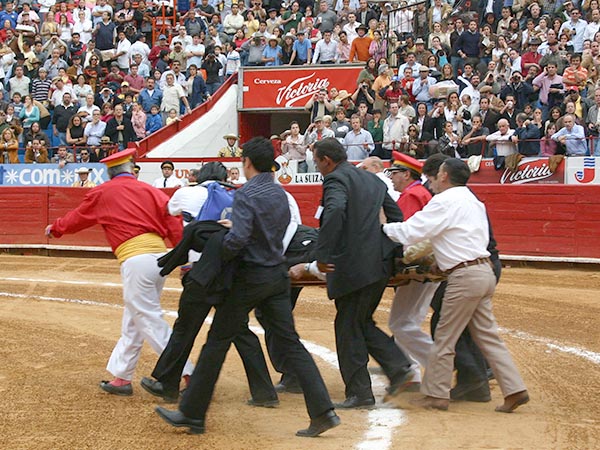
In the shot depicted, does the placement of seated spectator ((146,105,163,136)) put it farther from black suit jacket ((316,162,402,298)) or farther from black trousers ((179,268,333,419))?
black trousers ((179,268,333,419))

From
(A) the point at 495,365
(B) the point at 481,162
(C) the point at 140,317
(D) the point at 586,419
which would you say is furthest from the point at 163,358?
(B) the point at 481,162

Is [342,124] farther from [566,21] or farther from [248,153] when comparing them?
[248,153]

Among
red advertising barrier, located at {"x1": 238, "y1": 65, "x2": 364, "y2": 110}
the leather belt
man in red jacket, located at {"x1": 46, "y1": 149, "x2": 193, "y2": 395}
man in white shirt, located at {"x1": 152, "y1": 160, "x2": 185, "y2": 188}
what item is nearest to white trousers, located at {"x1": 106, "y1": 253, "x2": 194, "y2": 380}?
man in red jacket, located at {"x1": 46, "y1": 149, "x2": 193, "y2": 395}

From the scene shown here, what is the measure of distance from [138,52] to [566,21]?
11.0m

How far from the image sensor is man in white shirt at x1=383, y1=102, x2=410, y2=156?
19328 mm

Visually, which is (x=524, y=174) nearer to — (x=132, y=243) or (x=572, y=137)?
(x=572, y=137)

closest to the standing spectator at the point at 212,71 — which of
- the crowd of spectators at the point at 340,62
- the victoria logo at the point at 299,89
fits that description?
the crowd of spectators at the point at 340,62

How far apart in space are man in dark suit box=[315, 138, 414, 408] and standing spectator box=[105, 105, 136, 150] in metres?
16.2

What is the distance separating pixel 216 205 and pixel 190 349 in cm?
115

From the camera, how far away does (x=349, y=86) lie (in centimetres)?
2295

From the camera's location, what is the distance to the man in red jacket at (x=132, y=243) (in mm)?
7863

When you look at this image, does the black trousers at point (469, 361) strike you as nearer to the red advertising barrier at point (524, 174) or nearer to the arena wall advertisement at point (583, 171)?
the arena wall advertisement at point (583, 171)

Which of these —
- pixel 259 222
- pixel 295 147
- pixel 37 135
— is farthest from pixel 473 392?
pixel 37 135

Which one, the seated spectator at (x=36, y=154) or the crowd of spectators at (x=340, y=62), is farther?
the seated spectator at (x=36, y=154)
